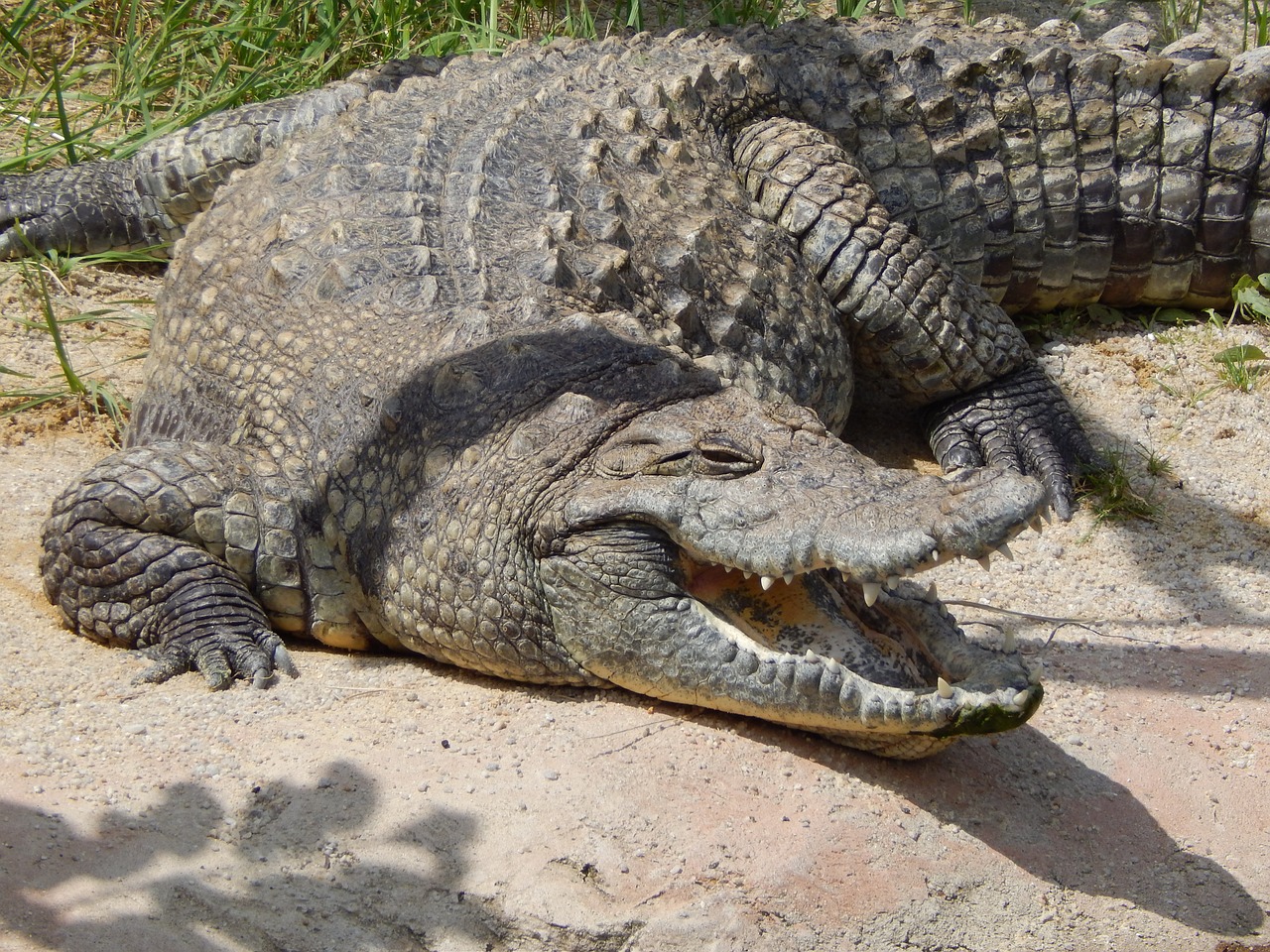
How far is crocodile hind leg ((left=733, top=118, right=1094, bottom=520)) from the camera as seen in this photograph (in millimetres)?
4621

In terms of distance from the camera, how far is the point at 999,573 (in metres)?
4.10

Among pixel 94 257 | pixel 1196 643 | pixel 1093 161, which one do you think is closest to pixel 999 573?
pixel 1196 643

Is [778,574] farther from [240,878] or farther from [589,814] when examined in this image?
[240,878]

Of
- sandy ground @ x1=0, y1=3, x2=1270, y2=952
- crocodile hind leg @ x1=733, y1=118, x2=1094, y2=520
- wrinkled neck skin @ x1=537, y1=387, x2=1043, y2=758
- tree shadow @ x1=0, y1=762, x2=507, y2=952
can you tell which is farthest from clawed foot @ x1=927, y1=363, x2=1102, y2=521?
tree shadow @ x1=0, y1=762, x2=507, y2=952

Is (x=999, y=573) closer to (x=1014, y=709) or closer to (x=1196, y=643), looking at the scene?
(x=1196, y=643)

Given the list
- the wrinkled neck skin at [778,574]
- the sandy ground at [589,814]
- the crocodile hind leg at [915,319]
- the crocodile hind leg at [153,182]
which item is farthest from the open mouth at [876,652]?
the crocodile hind leg at [153,182]

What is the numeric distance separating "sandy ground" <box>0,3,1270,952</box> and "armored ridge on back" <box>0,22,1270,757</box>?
0.45 feet

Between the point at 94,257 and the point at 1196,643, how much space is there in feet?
13.2

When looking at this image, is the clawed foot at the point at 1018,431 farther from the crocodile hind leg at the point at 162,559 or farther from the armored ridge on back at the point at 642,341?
the crocodile hind leg at the point at 162,559

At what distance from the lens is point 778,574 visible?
9.38 feet

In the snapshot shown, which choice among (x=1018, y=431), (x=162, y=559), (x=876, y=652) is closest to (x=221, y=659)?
(x=162, y=559)

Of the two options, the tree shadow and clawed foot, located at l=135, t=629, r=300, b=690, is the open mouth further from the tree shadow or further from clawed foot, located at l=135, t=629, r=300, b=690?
clawed foot, located at l=135, t=629, r=300, b=690

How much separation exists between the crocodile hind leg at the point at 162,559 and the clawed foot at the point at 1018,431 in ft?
7.92

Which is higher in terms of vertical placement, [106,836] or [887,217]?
[887,217]
